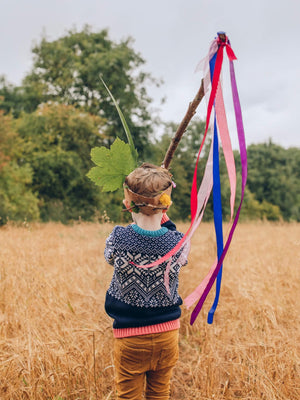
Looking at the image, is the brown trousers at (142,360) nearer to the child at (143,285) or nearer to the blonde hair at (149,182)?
the child at (143,285)

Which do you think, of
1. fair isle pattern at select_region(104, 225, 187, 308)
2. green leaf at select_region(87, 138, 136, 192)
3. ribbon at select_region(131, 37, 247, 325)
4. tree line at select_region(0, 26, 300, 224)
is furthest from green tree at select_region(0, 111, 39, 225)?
ribbon at select_region(131, 37, 247, 325)

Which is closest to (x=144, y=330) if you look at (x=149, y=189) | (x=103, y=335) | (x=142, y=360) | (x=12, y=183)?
(x=142, y=360)

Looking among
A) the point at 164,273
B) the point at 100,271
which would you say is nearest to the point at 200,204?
the point at 164,273

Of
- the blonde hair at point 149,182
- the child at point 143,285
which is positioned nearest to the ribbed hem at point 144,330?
the child at point 143,285

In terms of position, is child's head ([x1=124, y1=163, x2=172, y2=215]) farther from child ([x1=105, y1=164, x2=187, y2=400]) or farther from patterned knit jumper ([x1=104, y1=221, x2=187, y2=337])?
patterned knit jumper ([x1=104, y1=221, x2=187, y2=337])

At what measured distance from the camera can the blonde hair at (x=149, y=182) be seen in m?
1.40

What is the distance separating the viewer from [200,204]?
1.41 meters

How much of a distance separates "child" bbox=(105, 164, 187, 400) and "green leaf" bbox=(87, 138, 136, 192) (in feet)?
0.38

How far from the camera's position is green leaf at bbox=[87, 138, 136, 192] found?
153cm

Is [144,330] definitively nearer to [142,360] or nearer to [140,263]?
[142,360]

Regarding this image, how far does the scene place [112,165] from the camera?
5.10ft

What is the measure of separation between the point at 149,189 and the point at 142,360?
31.7 inches

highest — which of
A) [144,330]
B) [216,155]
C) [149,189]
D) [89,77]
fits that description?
[89,77]

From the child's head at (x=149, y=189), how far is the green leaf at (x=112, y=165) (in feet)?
0.39
